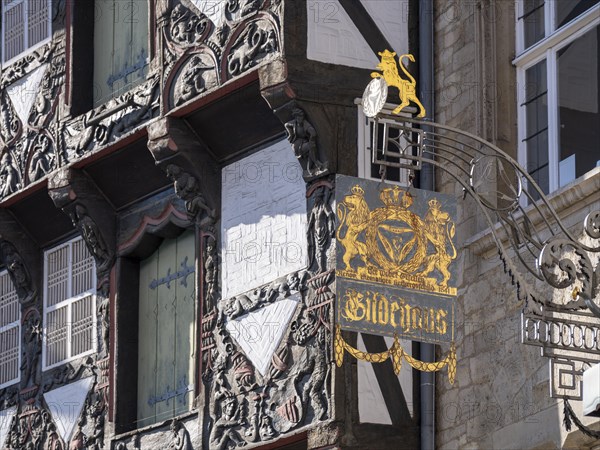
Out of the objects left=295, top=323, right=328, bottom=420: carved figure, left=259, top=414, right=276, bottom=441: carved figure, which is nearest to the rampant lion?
left=295, top=323, right=328, bottom=420: carved figure

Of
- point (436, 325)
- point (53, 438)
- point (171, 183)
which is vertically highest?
point (171, 183)

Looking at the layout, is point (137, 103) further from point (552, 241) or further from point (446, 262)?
point (552, 241)

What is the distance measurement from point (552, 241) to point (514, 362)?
114 inches

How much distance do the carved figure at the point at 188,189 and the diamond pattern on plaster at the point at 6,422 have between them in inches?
131

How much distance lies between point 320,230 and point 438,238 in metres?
2.84

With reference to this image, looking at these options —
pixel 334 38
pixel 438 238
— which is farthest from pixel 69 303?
pixel 438 238

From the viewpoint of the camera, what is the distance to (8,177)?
18203 millimetres

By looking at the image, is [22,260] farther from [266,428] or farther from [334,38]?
[334,38]

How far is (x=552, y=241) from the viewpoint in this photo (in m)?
11.0

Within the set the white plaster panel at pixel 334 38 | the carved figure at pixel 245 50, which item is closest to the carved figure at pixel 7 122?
the carved figure at pixel 245 50

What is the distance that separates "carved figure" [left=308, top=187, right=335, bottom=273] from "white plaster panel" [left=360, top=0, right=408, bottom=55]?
124cm

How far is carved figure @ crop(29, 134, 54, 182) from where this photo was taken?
17641 mm

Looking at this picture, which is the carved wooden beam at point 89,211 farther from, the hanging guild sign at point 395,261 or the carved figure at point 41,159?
the hanging guild sign at point 395,261

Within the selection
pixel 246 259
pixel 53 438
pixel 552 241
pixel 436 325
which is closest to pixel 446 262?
pixel 436 325
